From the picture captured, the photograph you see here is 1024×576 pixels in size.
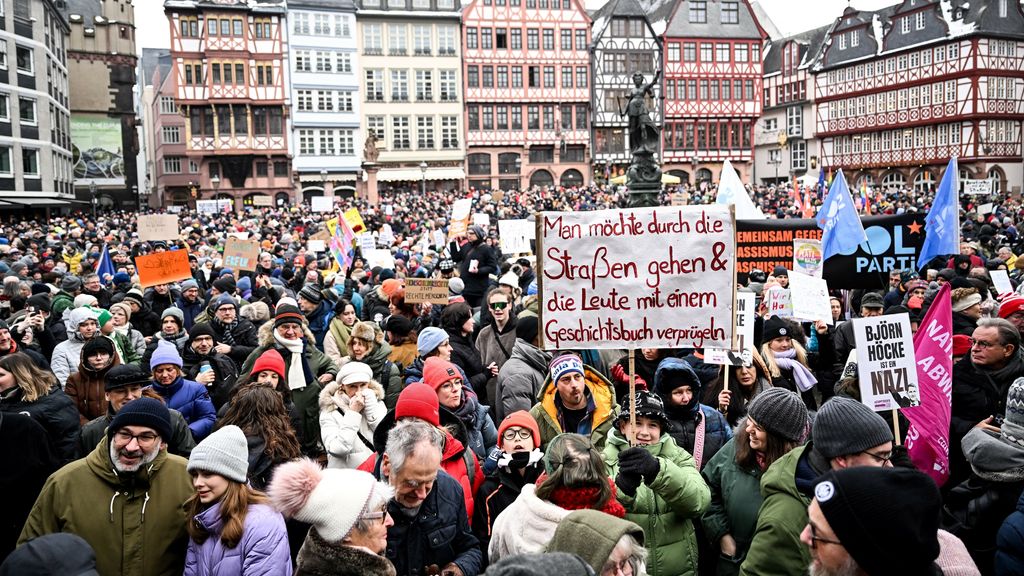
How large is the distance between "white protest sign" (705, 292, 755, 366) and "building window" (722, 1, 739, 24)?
55103mm

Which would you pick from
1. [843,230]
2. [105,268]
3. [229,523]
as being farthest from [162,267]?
[843,230]

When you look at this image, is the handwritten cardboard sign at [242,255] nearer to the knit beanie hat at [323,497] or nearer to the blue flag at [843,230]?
the blue flag at [843,230]

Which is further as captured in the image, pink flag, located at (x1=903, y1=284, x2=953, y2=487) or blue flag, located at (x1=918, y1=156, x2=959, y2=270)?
blue flag, located at (x1=918, y1=156, x2=959, y2=270)

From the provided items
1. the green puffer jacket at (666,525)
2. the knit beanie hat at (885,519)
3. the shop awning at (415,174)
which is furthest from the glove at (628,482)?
the shop awning at (415,174)

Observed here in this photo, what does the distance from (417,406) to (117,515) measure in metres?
1.39

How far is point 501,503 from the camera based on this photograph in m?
4.12

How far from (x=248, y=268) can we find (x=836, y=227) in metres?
8.23

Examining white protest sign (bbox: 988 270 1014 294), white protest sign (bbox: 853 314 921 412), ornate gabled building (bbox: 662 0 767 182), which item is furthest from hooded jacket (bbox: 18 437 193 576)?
ornate gabled building (bbox: 662 0 767 182)

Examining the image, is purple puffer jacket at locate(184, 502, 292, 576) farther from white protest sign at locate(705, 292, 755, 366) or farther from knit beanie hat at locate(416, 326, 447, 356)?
white protest sign at locate(705, 292, 755, 366)

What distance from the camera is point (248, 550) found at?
11.0 feet

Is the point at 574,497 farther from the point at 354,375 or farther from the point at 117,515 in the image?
the point at 354,375

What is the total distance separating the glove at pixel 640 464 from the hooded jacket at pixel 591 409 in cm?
105

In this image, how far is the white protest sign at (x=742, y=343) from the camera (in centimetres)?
566

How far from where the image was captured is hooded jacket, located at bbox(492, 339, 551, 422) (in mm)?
5723
